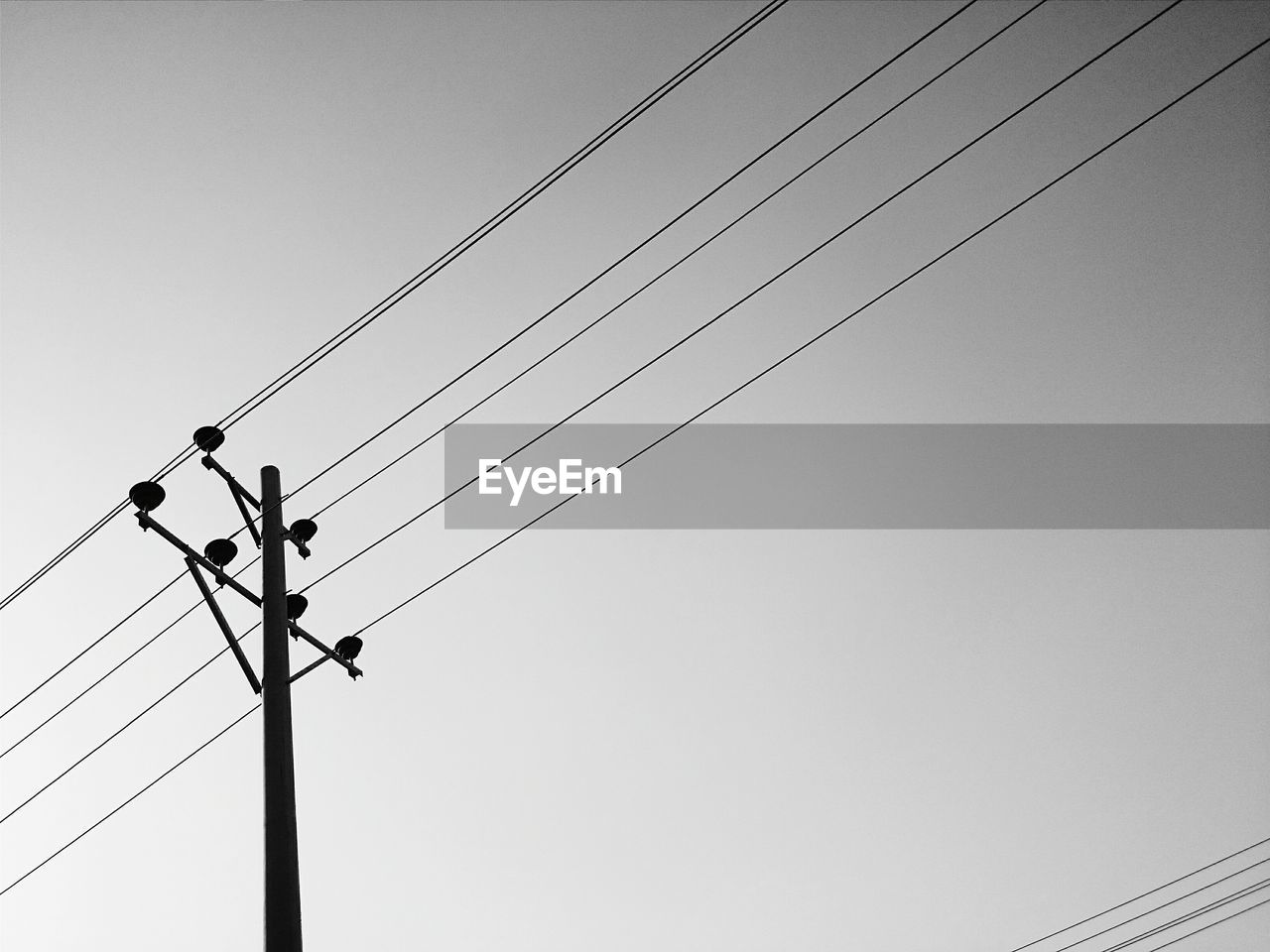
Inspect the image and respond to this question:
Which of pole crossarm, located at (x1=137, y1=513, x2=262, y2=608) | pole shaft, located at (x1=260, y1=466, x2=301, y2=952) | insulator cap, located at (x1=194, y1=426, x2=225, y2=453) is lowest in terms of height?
pole shaft, located at (x1=260, y1=466, x2=301, y2=952)

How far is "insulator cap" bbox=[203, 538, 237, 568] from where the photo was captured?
8.96 metres

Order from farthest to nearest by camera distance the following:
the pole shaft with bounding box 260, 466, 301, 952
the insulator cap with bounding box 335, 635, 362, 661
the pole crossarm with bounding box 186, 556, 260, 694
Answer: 1. the insulator cap with bounding box 335, 635, 362, 661
2. the pole crossarm with bounding box 186, 556, 260, 694
3. the pole shaft with bounding box 260, 466, 301, 952

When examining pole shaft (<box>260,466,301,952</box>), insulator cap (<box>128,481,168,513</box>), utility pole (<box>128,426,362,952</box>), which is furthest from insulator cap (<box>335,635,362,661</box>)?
insulator cap (<box>128,481,168,513</box>)

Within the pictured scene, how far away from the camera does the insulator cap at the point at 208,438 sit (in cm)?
933

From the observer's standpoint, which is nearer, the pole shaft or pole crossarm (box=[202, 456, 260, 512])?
the pole shaft

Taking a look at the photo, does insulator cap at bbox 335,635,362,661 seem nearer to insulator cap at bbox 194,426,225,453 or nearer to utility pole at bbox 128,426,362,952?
utility pole at bbox 128,426,362,952

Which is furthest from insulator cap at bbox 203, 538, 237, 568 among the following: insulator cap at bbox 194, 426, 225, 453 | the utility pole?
insulator cap at bbox 194, 426, 225, 453

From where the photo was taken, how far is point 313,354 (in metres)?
11.2

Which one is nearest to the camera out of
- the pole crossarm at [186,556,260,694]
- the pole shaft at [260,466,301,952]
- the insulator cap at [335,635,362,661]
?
the pole shaft at [260,466,301,952]

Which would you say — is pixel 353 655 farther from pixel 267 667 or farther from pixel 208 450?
pixel 208 450

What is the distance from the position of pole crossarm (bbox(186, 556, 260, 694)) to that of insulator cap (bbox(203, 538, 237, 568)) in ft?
0.41

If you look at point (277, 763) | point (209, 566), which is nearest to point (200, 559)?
point (209, 566)

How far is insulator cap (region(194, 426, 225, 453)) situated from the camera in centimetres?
933

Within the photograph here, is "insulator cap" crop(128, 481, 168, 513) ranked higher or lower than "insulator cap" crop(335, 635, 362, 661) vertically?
higher
